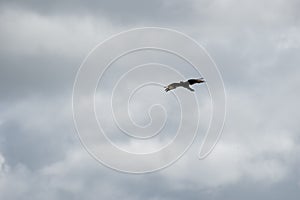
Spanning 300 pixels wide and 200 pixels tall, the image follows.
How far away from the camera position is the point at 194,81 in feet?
554

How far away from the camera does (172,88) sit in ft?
559

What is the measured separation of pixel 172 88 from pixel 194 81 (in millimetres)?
7091
